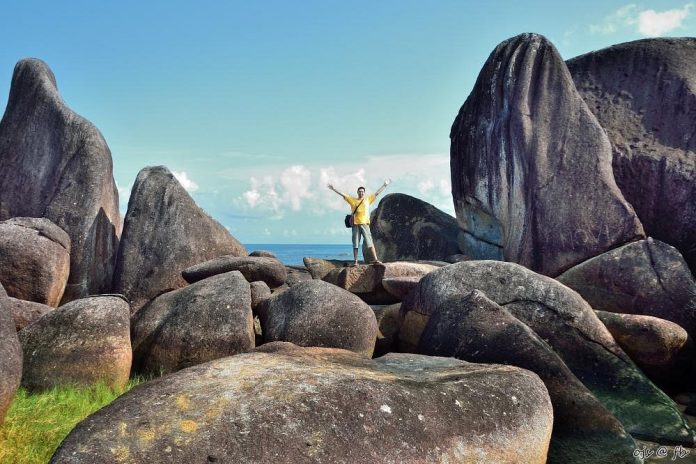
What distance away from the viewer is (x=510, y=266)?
11297mm

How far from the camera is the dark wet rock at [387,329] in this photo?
40.5 feet

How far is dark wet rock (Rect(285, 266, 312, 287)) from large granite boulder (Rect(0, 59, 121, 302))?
166 inches

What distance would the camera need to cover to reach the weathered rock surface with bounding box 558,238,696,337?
13.0 m

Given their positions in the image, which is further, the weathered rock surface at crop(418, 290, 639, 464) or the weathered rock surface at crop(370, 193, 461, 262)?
the weathered rock surface at crop(370, 193, 461, 262)

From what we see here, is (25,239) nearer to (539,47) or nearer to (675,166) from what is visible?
(539,47)

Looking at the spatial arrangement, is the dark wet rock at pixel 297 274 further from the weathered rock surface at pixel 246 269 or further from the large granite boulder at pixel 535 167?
the large granite boulder at pixel 535 167

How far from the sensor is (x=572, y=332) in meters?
10.2

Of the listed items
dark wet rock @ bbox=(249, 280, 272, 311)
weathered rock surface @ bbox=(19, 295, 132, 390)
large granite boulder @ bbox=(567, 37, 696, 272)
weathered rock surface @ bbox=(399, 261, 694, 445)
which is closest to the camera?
weathered rock surface @ bbox=(399, 261, 694, 445)

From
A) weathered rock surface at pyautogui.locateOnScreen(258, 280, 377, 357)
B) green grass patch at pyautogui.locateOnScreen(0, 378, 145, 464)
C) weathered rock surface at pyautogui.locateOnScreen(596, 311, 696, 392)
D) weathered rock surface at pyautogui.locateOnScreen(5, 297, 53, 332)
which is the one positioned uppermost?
weathered rock surface at pyautogui.locateOnScreen(5, 297, 53, 332)

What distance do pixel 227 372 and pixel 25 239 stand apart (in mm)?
9792

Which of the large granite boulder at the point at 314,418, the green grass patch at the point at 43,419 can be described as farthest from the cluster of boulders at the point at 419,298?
the green grass patch at the point at 43,419

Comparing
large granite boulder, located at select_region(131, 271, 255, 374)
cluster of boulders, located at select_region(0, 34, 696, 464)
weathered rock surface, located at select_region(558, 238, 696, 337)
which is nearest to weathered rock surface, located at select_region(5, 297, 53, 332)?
cluster of boulders, located at select_region(0, 34, 696, 464)

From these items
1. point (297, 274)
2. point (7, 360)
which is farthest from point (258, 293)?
point (7, 360)

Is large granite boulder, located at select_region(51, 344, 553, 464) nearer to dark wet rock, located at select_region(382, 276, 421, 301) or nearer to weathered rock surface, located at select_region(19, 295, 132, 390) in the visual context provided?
weathered rock surface, located at select_region(19, 295, 132, 390)
